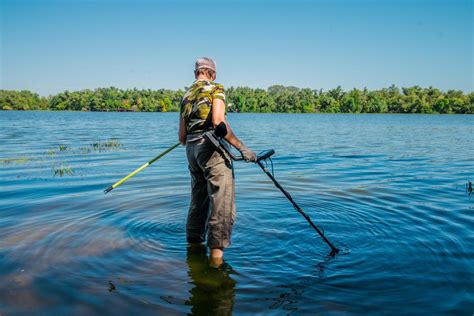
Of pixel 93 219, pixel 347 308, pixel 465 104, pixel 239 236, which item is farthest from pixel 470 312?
pixel 465 104

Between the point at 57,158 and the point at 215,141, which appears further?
the point at 57,158

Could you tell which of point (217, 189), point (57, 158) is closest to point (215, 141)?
point (217, 189)

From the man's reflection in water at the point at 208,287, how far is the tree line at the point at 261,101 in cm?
14251

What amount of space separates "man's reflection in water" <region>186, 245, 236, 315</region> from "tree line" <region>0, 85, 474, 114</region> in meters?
143

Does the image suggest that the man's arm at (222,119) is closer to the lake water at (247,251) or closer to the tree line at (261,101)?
the lake water at (247,251)

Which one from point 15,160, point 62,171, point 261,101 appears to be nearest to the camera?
point 62,171

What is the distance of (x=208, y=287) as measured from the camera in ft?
16.7

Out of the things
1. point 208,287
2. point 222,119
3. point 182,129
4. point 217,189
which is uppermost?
point 222,119

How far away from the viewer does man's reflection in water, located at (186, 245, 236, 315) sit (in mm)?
4527

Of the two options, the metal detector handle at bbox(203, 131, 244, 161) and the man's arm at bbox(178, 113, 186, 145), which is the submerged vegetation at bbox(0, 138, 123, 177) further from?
the metal detector handle at bbox(203, 131, 244, 161)

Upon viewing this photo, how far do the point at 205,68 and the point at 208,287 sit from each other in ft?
10.2

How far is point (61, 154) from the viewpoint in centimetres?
1912

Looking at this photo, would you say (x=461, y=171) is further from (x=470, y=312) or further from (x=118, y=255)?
(x=118, y=255)

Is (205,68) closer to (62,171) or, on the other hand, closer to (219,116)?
(219,116)
